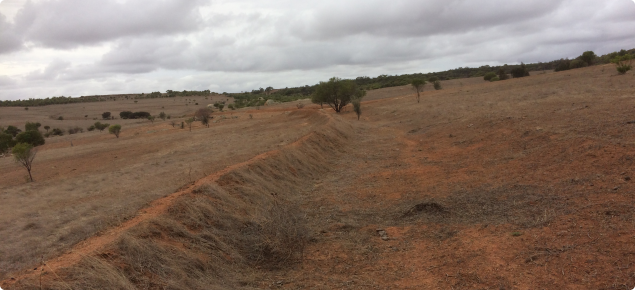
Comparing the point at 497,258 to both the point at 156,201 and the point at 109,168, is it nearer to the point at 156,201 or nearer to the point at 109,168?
the point at 156,201

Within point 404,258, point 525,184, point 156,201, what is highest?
point 156,201

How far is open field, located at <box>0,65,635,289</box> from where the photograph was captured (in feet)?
17.9

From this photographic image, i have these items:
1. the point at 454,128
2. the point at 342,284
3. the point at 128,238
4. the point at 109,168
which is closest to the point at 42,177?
the point at 109,168

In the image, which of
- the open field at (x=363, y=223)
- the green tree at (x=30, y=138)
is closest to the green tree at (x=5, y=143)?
the green tree at (x=30, y=138)

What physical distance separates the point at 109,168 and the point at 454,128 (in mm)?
19298

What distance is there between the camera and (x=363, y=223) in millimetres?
8836

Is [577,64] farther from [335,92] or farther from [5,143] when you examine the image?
[5,143]

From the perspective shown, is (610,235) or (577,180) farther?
(577,180)

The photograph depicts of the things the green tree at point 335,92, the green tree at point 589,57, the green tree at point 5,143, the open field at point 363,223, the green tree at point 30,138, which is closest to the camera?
the open field at point 363,223

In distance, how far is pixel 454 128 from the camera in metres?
20.6

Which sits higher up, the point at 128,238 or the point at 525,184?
the point at 128,238

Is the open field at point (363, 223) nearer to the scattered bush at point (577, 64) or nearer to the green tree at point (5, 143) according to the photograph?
the green tree at point (5, 143)

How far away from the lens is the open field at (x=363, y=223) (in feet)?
17.9

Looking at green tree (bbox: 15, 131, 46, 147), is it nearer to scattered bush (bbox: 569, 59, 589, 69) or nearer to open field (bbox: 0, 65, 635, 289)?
open field (bbox: 0, 65, 635, 289)
